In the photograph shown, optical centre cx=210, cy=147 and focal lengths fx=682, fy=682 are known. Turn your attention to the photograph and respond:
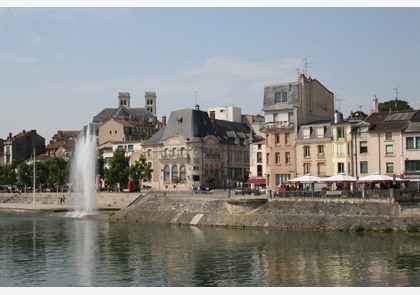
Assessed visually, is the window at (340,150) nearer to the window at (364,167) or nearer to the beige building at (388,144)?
the beige building at (388,144)

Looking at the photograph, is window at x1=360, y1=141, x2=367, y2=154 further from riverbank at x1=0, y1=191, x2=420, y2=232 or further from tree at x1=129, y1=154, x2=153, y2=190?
tree at x1=129, y1=154, x2=153, y2=190

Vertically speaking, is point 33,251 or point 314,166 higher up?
point 314,166

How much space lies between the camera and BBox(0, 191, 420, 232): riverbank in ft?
193

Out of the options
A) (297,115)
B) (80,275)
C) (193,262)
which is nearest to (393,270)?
(193,262)

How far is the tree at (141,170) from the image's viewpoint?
358ft

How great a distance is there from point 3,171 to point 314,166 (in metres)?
76.1

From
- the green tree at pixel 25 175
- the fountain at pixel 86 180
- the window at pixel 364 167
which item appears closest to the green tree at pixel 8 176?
the green tree at pixel 25 175

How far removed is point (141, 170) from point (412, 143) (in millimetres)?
51229

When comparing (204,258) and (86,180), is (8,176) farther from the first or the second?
(204,258)

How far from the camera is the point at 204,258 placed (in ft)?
149

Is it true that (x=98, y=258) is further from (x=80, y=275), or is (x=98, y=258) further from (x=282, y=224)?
(x=282, y=224)

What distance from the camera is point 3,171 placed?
445ft

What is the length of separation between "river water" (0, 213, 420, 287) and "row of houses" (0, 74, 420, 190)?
18343 mm

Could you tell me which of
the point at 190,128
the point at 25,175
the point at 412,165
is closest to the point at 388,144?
the point at 412,165
